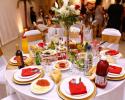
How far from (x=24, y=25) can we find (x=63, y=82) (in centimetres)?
493

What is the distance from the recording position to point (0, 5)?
5.29 meters

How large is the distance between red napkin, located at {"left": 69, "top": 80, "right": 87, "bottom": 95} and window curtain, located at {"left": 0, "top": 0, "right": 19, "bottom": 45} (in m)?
4.06

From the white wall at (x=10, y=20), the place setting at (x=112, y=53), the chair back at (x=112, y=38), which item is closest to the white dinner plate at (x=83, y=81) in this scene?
the place setting at (x=112, y=53)

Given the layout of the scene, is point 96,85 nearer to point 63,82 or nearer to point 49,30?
point 63,82

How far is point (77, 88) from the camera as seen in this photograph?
1.66m

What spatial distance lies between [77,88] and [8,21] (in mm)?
4452

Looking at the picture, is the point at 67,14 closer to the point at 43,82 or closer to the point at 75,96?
the point at 43,82

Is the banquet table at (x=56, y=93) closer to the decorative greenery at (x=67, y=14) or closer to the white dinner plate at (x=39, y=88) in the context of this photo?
the white dinner plate at (x=39, y=88)

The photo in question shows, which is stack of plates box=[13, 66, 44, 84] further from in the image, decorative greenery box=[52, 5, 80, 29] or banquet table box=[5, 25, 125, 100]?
decorative greenery box=[52, 5, 80, 29]

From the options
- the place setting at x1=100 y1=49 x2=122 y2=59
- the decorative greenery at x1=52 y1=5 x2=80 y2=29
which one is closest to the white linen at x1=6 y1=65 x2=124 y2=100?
the place setting at x1=100 y1=49 x2=122 y2=59

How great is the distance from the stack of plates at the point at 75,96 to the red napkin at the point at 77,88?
0.03 metres

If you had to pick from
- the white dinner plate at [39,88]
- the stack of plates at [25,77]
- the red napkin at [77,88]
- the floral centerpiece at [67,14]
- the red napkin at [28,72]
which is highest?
the floral centerpiece at [67,14]

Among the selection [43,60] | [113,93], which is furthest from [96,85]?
[43,60]

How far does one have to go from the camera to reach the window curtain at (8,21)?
210 inches
